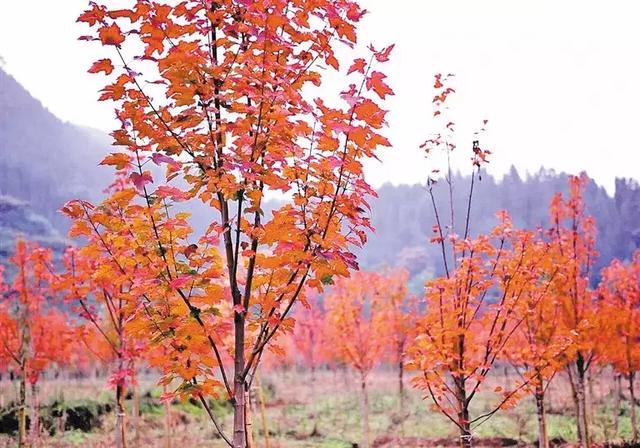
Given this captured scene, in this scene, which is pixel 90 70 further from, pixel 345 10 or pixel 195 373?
pixel 195 373

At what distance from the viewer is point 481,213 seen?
125062 mm

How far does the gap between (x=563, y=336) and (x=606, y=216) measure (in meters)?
79.1

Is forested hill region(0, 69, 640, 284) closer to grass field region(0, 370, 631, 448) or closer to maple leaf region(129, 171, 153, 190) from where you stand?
grass field region(0, 370, 631, 448)

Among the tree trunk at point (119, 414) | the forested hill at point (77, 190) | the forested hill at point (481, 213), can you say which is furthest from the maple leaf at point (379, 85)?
the forested hill at point (77, 190)

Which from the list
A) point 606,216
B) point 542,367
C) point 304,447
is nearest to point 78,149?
point 606,216

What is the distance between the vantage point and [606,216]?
249 ft

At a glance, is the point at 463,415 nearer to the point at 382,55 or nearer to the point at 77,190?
the point at 382,55

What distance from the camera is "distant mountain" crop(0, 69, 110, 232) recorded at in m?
116

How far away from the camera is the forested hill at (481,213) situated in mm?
73750

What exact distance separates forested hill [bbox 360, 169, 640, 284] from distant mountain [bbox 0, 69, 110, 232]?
222 ft

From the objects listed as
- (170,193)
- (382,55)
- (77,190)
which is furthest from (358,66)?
(77,190)

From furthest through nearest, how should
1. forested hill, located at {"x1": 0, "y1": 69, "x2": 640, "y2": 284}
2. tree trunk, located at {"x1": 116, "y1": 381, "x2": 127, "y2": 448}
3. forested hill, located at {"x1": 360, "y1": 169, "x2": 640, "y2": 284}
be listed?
forested hill, located at {"x1": 0, "y1": 69, "x2": 640, "y2": 284}, forested hill, located at {"x1": 360, "y1": 169, "x2": 640, "y2": 284}, tree trunk, located at {"x1": 116, "y1": 381, "x2": 127, "y2": 448}

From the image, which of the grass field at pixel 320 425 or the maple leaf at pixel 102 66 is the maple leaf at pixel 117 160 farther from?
the grass field at pixel 320 425

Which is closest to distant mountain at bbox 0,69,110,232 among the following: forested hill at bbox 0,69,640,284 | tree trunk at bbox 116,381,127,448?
forested hill at bbox 0,69,640,284
